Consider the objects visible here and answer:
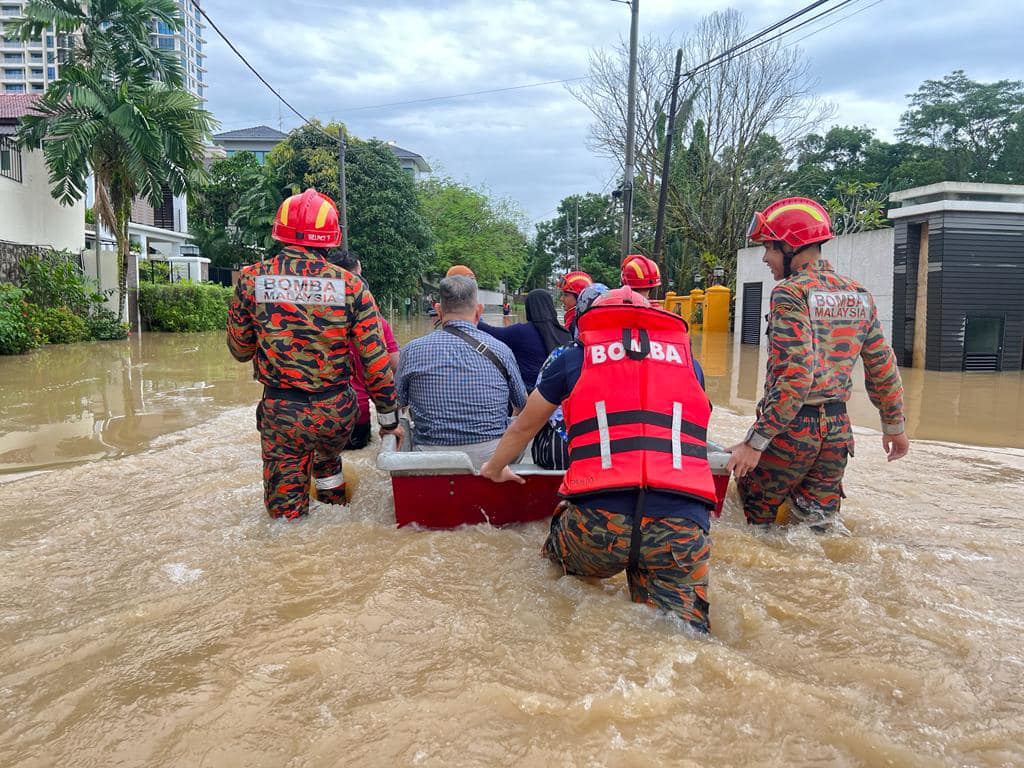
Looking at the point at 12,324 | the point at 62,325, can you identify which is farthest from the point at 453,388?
A: the point at 62,325

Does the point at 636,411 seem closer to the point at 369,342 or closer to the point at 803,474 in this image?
the point at 803,474

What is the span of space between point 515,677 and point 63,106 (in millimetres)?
18557

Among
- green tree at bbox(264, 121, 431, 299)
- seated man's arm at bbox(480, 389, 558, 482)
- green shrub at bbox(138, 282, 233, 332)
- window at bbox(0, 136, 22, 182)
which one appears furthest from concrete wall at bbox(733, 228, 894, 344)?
green tree at bbox(264, 121, 431, 299)

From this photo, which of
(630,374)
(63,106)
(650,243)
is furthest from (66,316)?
(650,243)

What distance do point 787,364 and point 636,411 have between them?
132 cm

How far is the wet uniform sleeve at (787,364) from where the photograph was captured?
3.58 metres

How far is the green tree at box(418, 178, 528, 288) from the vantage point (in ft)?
157

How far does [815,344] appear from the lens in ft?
12.2

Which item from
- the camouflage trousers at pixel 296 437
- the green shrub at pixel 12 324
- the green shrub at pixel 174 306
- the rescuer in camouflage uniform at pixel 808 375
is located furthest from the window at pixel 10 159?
the rescuer in camouflage uniform at pixel 808 375

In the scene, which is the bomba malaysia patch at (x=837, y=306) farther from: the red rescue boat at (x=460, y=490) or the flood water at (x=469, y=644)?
the flood water at (x=469, y=644)

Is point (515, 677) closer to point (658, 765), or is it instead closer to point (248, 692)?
point (658, 765)

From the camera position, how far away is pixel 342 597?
10.8 ft

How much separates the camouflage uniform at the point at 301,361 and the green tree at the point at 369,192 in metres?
26.2

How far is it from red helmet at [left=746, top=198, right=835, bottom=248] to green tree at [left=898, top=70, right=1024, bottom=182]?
135 ft
